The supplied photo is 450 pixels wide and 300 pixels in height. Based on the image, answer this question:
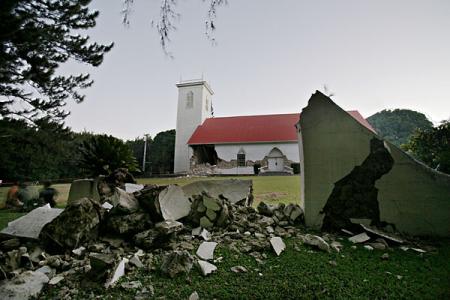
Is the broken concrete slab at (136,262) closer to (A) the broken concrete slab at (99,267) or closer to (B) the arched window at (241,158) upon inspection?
(A) the broken concrete slab at (99,267)

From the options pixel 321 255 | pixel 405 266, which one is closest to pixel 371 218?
Answer: pixel 405 266

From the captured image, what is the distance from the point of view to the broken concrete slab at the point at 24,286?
145 centimetres

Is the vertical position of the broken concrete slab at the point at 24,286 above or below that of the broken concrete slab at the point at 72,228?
below

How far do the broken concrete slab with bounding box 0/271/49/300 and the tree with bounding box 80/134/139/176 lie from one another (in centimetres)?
314

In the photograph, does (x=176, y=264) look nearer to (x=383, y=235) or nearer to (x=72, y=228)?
(x=72, y=228)

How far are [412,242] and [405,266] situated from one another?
0.72 m

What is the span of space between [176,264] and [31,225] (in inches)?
71.3

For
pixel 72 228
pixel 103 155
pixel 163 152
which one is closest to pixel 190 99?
pixel 163 152

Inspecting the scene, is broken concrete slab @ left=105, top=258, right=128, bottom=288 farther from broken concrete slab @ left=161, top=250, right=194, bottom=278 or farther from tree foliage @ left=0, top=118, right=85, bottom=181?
tree foliage @ left=0, top=118, right=85, bottom=181

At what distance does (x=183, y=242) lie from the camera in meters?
2.27

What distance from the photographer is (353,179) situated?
274cm

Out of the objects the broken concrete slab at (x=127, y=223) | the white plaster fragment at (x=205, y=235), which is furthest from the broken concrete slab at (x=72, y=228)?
the white plaster fragment at (x=205, y=235)

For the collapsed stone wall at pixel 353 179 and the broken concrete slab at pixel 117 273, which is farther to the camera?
the collapsed stone wall at pixel 353 179

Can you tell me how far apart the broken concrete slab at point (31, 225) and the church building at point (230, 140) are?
19.0 metres
